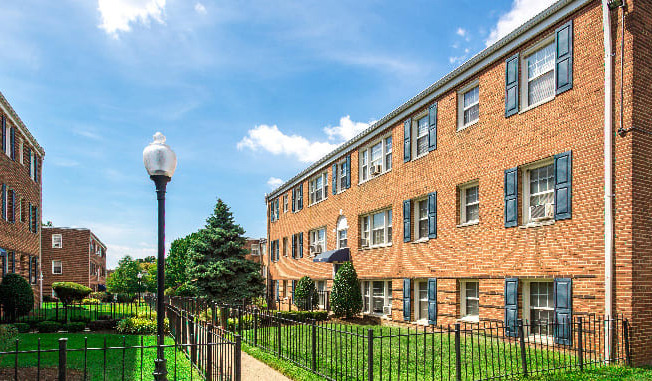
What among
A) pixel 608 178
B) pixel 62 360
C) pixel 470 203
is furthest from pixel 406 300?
pixel 62 360

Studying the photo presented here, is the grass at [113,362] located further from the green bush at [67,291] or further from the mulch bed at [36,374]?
the green bush at [67,291]

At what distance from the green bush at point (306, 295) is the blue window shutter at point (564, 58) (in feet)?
52.3

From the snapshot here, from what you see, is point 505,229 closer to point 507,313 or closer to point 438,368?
point 507,313

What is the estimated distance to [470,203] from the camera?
15391 millimetres

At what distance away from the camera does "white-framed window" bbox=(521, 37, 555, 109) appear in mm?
12711

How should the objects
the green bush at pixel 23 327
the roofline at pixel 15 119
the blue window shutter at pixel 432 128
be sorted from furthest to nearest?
the roofline at pixel 15 119, the green bush at pixel 23 327, the blue window shutter at pixel 432 128

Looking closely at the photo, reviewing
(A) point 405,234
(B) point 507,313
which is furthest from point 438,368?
A: (A) point 405,234

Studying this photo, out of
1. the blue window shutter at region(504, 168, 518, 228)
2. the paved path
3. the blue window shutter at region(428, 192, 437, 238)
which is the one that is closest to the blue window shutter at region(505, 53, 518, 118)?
the blue window shutter at region(504, 168, 518, 228)

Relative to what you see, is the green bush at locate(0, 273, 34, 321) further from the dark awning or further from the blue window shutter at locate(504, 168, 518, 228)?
the blue window shutter at locate(504, 168, 518, 228)

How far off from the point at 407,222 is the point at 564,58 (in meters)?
8.06

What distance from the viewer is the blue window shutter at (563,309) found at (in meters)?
11.2

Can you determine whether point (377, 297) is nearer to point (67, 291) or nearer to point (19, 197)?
point (67, 291)

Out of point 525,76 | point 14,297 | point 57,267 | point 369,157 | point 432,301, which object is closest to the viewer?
point 525,76

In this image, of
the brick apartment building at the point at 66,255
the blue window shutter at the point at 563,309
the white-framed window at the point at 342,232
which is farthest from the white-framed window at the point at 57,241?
the blue window shutter at the point at 563,309
